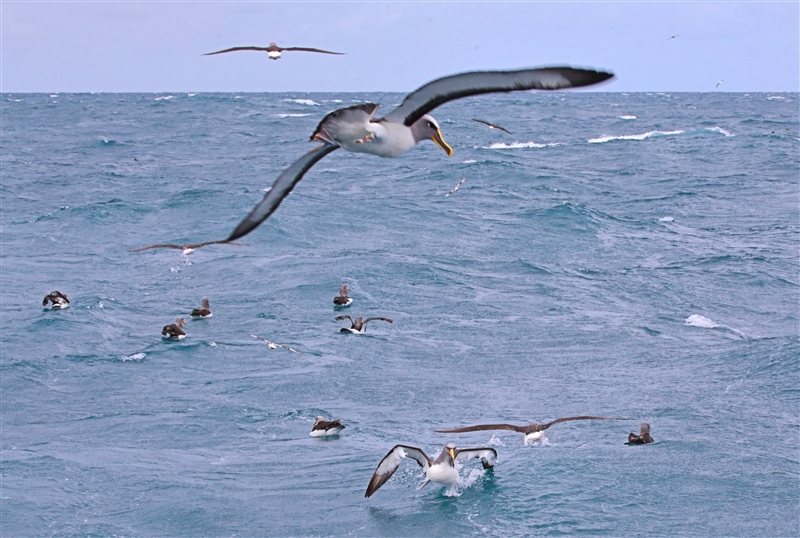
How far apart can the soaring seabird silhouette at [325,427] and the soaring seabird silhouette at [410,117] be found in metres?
12.9

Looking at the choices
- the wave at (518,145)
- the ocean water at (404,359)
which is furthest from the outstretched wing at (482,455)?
the wave at (518,145)

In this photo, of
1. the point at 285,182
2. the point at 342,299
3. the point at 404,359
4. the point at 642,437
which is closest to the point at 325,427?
the point at 404,359

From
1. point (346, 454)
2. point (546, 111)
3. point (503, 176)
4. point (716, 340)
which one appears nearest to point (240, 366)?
point (346, 454)

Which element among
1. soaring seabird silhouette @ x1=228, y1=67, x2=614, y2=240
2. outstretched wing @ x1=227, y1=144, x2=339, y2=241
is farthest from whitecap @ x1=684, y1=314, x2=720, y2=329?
soaring seabird silhouette @ x1=228, y1=67, x2=614, y2=240

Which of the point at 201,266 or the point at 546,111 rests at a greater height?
the point at 546,111

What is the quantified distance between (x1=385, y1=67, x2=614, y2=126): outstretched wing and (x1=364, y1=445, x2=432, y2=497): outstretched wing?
1115 centimetres

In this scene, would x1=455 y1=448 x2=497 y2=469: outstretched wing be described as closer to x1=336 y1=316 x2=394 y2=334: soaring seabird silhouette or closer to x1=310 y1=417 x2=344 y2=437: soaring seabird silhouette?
x1=310 y1=417 x2=344 y2=437: soaring seabird silhouette

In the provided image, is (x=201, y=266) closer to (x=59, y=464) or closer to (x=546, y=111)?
(x=59, y=464)

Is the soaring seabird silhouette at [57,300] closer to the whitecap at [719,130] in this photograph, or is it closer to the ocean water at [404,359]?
the ocean water at [404,359]

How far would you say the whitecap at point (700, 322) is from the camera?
26844 mm

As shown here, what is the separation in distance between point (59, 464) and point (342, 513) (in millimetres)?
6284

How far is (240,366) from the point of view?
2367 cm

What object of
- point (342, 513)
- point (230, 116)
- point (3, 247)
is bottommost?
point (342, 513)

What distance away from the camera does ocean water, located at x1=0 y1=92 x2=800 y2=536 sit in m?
16.8
